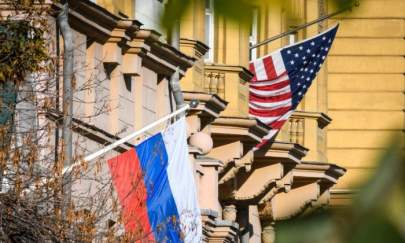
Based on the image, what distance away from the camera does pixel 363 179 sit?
2.62 metres

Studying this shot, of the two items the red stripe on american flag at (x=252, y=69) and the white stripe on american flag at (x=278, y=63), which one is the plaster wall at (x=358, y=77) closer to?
the red stripe on american flag at (x=252, y=69)

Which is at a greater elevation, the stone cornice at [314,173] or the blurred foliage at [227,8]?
the stone cornice at [314,173]

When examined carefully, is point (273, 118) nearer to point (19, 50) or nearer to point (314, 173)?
point (314, 173)

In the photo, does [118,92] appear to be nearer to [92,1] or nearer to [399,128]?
[92,1]

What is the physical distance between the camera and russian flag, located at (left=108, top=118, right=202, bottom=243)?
19906mm

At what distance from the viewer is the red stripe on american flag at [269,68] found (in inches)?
1207

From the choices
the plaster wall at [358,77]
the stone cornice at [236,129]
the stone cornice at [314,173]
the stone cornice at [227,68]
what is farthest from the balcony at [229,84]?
the plaster wall at [358,77]

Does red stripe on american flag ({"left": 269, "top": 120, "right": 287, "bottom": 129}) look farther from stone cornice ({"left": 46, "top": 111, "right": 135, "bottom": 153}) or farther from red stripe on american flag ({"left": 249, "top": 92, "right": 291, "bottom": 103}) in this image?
stone cornice ({"left": 46, "top": 111, "right": 135, "bottom": 153})

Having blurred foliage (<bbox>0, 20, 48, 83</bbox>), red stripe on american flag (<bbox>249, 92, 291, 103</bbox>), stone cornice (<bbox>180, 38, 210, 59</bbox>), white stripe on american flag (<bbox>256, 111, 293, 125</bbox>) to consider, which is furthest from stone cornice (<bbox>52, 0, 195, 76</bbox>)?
white stripe on american flag (<bbox>256, 111, 293, 125</bbox>)

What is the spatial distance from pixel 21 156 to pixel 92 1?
5392 millimetres

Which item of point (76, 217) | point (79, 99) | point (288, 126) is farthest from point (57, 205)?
point (288, 126)

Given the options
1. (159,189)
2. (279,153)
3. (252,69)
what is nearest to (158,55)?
(159,189)

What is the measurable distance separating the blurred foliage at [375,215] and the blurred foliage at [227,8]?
1.91 ft

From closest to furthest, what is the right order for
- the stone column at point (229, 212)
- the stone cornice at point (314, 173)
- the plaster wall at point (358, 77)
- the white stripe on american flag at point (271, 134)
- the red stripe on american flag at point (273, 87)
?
the red stripe on american flag at point (273, 87) < the white stripe on american flag at point (271, 134) < the stone column at point (229, 212) < the stone cornice at point (314, 173) < the plaster wall at point (358, 77)
